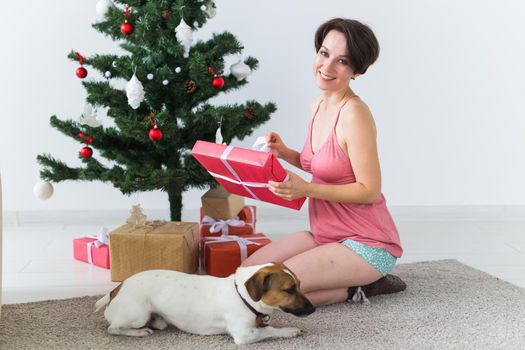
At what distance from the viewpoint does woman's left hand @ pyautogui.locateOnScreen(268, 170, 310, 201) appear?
1.78 m

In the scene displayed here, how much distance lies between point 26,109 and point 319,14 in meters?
1.56

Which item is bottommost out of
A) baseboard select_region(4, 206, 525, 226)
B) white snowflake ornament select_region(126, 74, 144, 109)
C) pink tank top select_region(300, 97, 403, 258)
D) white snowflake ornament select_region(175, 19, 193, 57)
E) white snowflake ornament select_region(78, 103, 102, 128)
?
→ baseboard select_region(4, 206, 525, 226)

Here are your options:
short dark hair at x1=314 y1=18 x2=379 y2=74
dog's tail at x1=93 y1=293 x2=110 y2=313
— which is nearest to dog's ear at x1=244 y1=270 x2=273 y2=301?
dog's tail at x1=93 y1=293 x2=110 y2=313

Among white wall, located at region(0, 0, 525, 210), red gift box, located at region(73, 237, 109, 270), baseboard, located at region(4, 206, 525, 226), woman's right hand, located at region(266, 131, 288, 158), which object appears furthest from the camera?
baseboard, located at region(4, 206, 525, 226)

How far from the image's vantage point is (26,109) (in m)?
3.20

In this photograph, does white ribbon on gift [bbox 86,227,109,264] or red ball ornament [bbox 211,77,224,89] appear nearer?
red ball ornament [bbox 211,77,224,89]

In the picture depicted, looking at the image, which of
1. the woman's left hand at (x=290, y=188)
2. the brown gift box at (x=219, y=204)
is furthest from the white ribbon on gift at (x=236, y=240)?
the woman's left hand at (x=290, y=188)

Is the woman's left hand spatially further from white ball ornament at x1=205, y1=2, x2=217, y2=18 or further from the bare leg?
white ball ornament at x1=205, y1=2, x2=217, y2=18

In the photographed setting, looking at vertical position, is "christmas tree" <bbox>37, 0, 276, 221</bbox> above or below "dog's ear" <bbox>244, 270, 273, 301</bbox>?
above

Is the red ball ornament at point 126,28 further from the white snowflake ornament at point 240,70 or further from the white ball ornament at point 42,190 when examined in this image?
the white ball ornament at point 42,190

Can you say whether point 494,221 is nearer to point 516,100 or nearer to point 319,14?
point 516,100

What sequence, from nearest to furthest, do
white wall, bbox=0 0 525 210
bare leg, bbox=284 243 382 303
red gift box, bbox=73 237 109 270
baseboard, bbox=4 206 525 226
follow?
bare leg, bbox=284 243 382 303 < red gift box, bbox=73 237 109 270 < white wall, bbox=0 0 525 210 < baseboard, bbox=4 206 525 226

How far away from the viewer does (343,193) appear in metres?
1.93

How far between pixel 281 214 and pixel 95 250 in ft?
4.04
